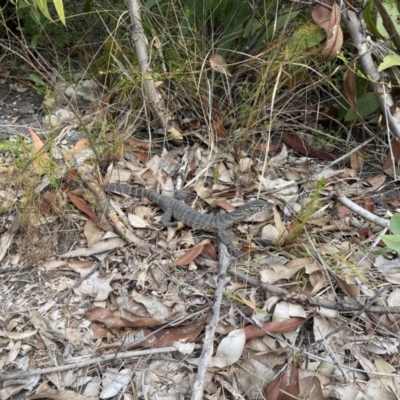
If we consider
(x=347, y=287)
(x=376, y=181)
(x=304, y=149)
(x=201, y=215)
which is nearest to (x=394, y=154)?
(x=376, y=181)

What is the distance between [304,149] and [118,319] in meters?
1.81

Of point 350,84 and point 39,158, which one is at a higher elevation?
point 350,84

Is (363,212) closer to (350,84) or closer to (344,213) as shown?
(344,213)

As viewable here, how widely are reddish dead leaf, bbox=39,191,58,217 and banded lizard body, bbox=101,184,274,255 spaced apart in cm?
30

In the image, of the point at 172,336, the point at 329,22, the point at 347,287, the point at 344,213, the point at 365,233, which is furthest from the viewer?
the point at 344,213

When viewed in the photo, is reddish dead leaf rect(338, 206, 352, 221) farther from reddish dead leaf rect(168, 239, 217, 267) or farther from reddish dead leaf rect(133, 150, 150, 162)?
reddish dead leaf rect(133, 150, 150, 162)

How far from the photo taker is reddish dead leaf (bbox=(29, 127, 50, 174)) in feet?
9.65

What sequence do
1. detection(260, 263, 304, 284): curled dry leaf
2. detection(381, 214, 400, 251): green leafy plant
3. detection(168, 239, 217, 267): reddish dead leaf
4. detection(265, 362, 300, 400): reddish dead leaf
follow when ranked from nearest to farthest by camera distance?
detection(381, 214, 400, 251): green leafy plant → detection(265, 362, 300, 400): reddish dead leaf → detection(260, 263, 304, 284): curled dry leaf → detection(168, 239, 217, 267): reddish dead leaf

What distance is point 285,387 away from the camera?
7.55 ft

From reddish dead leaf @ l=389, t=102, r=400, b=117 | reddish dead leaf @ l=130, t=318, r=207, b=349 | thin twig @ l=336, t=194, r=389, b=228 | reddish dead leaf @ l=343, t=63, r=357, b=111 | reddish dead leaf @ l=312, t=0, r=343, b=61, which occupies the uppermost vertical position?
reddish dead leaf @ l=312, t=0, r=343, b=61

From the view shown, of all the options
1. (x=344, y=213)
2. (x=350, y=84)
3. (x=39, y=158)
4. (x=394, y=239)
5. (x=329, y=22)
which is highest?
(x=329, y=22)

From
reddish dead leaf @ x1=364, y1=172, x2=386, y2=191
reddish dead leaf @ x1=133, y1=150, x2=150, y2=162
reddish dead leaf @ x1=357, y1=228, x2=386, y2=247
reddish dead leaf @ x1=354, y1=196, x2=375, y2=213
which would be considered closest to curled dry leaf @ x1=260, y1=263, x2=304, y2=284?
reddish dead leaf @ x1=357, y1=228, x2=386, y2=247

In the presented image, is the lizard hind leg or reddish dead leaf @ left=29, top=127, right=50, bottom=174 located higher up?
reddish dead leaf @ left=29, top=127, right=50, bottom=174

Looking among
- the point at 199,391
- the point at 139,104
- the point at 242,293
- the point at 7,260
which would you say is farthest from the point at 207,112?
the point at 199,391
